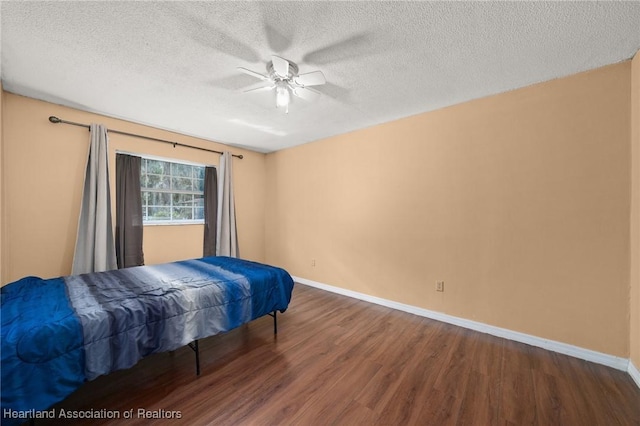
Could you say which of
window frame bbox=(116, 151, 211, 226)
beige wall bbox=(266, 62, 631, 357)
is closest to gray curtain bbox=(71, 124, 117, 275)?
window frame bbox=(116, 151, 211, 226)

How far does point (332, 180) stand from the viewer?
3.91 m

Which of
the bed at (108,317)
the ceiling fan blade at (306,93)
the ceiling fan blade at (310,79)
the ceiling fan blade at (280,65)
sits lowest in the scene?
the bed at (108,317)

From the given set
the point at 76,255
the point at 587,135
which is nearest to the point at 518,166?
the point at 587,135

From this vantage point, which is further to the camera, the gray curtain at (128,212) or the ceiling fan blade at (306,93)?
the gray curtain at (128,212)

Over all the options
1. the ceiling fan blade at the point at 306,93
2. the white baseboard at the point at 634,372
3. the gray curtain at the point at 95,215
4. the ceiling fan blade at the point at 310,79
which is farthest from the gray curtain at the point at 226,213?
the white baseboard at the point at 634,372

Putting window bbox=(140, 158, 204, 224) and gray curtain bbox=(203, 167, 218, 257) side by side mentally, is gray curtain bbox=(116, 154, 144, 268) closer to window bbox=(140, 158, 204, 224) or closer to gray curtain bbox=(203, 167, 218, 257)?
window bbox=(140, 158, 204, 224)

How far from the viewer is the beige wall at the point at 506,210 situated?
201cm

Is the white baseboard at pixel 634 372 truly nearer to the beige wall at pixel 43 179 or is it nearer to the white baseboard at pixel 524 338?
the white baseboard at pixel 524 338

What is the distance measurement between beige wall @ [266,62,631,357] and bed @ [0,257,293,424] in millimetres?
1591

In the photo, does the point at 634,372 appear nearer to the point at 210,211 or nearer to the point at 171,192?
the point at 210,211

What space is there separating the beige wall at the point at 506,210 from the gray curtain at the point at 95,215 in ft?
9.93

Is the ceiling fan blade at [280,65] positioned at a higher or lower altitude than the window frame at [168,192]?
higher

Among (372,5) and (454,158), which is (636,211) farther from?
(372,5)

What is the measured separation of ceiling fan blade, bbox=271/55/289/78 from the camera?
171 cm
